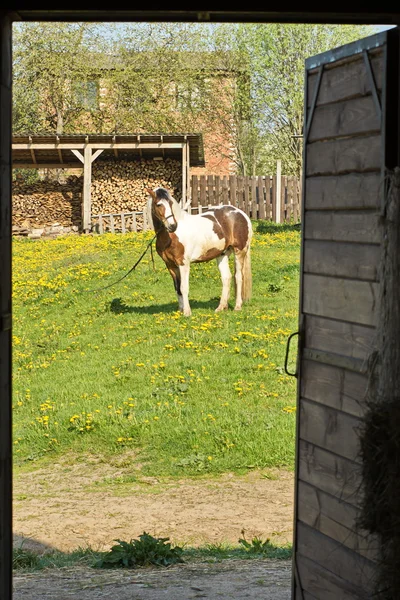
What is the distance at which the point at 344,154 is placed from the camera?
395cm

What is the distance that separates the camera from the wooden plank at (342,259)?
3.75 meters

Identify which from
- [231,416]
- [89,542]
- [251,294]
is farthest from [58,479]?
[251,294]

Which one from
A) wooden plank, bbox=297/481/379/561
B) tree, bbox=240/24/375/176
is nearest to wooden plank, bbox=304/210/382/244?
wooden plank, bbox=297/481/379/561

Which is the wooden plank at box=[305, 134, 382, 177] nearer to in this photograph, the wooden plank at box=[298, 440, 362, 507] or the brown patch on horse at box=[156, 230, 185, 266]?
the wooden plank at box=[298, 440, 362, 507]

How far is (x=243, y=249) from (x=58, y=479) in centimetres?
786

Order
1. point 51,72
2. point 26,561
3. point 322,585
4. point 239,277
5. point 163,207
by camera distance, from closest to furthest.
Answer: point 322,585, point 26,561, point 163,207, point 239,277, point 51,72

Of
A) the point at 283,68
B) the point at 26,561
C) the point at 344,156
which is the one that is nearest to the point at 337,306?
the point at 344,156

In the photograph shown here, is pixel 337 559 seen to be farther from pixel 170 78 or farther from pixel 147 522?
pixel 170 78

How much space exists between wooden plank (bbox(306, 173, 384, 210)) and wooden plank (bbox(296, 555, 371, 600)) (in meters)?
1.69

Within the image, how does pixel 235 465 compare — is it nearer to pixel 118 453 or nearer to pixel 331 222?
pixel 118 453

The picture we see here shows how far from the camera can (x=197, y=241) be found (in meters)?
14.9

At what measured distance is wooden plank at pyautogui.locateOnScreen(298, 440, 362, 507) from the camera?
3.86 m

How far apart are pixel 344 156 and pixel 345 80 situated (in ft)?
1.11

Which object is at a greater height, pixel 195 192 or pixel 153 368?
pixel 195 192
